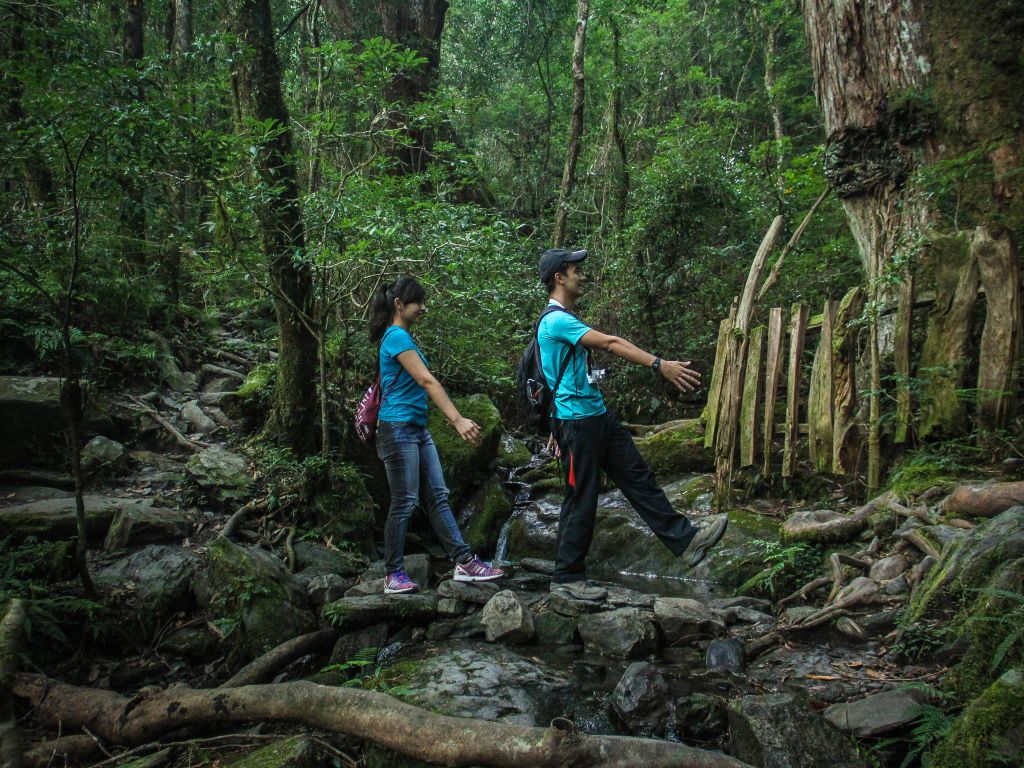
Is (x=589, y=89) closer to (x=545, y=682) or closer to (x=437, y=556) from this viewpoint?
(x=437, y=556)

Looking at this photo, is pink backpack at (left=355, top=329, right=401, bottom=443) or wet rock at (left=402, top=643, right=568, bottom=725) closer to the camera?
wet rock at (left=402, top=643, right=568, bottom=725)

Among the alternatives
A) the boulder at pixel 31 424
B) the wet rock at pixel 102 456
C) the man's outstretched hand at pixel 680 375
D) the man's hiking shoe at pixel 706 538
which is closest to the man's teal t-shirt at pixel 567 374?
the man's outstretched hand at pixel 680 375

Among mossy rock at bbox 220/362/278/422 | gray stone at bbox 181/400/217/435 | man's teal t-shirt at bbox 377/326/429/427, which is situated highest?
man's teal t-shirt at bbox 377/326/429/427

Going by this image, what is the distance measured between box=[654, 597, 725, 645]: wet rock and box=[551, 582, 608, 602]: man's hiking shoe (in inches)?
19.3

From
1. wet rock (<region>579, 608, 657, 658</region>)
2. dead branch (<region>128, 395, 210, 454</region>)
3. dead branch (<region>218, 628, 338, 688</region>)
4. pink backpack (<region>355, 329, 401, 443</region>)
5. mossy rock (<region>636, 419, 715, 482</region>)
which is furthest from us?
mossy rock (<region>636, 419, 715, 482</region>)

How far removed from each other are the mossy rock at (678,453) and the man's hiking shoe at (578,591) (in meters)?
3.27

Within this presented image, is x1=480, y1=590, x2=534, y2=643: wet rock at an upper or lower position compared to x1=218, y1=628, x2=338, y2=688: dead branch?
upper

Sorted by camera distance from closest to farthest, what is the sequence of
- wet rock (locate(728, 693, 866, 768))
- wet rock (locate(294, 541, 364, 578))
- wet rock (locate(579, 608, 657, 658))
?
wet rock (locate(728, 693, 866, 768)), wet rock (locate(579, 608, 657, 658)), wet rock (locate(294, 541, 364, 578))

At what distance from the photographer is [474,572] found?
15.5 feet

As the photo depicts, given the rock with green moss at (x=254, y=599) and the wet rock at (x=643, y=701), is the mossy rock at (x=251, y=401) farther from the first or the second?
the wet rock at (x=643, y=701)

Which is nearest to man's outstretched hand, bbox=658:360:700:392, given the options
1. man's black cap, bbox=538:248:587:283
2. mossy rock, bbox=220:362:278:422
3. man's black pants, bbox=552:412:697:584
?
man's black pants, bbox=552:412:697:584

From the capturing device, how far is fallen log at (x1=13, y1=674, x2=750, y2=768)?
2.07 m

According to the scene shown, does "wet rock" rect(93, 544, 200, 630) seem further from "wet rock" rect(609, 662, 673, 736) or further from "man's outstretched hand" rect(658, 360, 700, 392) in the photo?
"man's outstretched hand" rect(658, 360, 700, 392)

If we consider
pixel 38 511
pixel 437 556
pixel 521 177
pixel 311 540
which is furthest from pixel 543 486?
pixel 521 177
